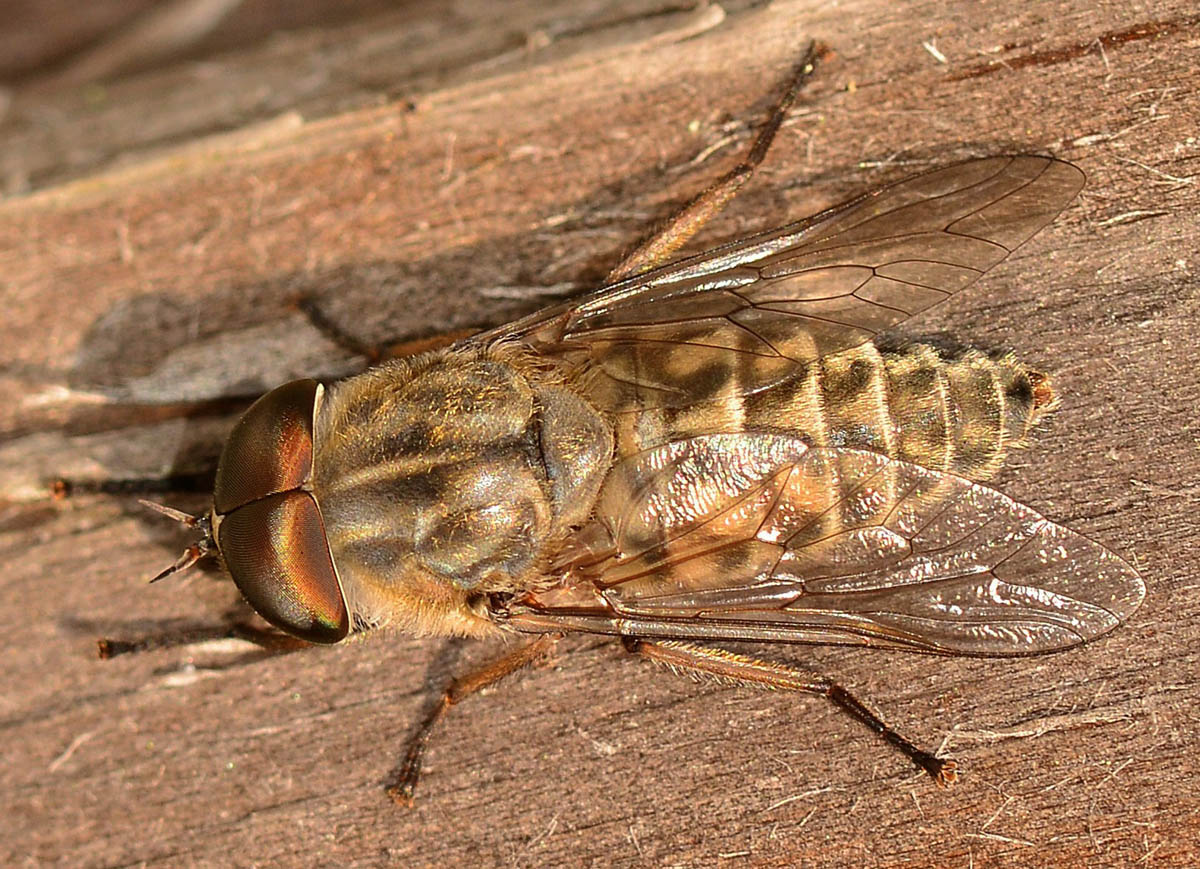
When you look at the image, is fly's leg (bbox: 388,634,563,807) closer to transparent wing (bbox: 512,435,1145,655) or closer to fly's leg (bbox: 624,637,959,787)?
transparent wing (bbox: 512,435,1145,655)

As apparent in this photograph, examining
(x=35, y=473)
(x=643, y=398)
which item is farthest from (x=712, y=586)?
(x=35, y=473)

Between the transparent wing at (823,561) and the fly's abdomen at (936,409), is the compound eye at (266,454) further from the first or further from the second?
the fly's abdomen at (936,409)

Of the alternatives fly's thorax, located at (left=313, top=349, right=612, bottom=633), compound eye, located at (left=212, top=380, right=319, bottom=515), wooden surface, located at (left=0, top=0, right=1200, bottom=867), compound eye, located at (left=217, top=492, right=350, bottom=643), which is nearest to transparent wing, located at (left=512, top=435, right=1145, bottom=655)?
fly's thorax, located at (left=313, top=349, right=612, bottom=633)

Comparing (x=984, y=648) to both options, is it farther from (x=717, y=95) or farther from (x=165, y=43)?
(x=165, y=43)

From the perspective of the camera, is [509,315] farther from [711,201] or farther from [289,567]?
[289,567]

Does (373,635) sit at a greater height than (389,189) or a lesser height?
lesser

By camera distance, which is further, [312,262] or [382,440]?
[312,262]

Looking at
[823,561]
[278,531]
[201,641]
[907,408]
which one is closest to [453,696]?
[278,531]
